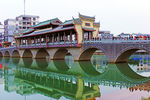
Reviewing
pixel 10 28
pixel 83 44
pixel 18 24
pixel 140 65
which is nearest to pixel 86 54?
pixel 83 44

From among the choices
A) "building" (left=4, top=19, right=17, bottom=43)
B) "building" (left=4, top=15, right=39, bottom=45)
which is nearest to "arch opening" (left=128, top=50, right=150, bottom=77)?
"building" (left=4, top=15, right=39, bottom=45)

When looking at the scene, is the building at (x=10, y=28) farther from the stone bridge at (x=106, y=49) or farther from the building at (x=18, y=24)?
the stone bridge at (x=106, y=49)

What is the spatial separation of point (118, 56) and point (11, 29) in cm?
6948

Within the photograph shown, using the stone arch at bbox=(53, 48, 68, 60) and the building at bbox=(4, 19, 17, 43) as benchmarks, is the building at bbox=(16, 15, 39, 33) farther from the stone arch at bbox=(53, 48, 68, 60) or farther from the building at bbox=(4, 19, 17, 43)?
the stone arch at bbox=(53, 48, 68, 60)

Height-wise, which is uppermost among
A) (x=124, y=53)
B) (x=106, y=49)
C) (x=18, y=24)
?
(x=18, y=24)

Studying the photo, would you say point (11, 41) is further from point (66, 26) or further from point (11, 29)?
point (66, 26)

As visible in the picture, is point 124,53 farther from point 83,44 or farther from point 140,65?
point 83,44

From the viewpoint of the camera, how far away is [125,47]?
2852cm

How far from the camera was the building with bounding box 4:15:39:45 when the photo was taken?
86463mm

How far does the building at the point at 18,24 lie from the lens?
86.5 metres

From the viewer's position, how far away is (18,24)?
86.2m

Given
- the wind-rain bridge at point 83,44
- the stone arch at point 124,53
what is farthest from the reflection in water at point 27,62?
the stone arch at point 124,53

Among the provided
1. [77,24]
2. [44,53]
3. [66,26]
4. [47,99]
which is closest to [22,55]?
[44,53]

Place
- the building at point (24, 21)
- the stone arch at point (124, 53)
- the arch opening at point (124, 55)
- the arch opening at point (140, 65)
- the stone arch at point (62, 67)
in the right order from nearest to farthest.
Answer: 1. the arch opening at point (140, 65)
2. the stone arch at point (62, 67)
3. the stone arch at point (124, 53)
4. the arch opening at point (124, 55)
5. the building at point (24, 21)
